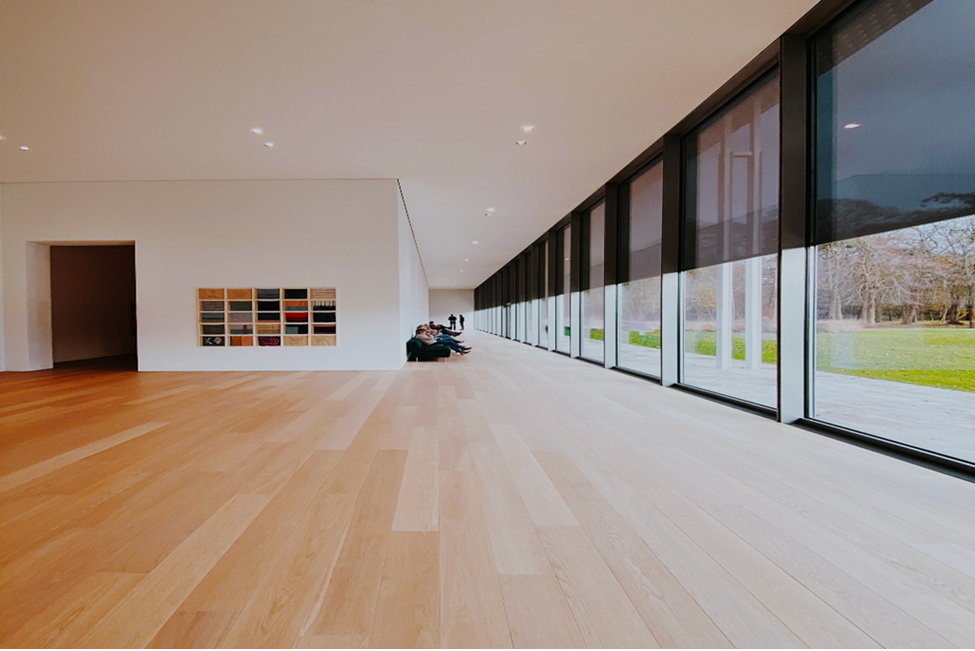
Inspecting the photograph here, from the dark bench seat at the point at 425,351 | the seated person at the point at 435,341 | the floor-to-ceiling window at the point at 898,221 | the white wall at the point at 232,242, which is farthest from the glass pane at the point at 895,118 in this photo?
the seated person at the point at 435,341

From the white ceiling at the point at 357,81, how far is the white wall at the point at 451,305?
24621mm

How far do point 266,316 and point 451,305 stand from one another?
24.3 metres

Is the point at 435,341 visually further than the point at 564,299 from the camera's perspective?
No

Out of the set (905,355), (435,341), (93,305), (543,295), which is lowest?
(435,341)

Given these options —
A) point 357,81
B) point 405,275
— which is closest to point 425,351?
point 405,275

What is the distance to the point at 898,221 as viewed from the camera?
9.72 ft

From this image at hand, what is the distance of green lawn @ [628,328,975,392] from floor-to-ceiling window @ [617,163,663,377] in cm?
273

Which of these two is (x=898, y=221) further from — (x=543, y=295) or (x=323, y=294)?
(x=543, y=295)

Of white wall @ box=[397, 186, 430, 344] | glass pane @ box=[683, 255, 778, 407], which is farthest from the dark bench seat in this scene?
glass pane @ box=[683, 255, 778, 407]

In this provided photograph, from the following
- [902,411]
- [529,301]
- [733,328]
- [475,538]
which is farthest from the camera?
[529,301]

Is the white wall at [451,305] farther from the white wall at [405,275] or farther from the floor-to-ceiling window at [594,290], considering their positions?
the floor-to-ceiling window at [594,290]

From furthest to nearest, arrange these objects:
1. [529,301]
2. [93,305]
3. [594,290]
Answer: [529,301]
[93,305]
[594,290]

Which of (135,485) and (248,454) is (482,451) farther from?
(135,485)

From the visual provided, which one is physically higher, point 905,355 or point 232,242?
point 232,242
